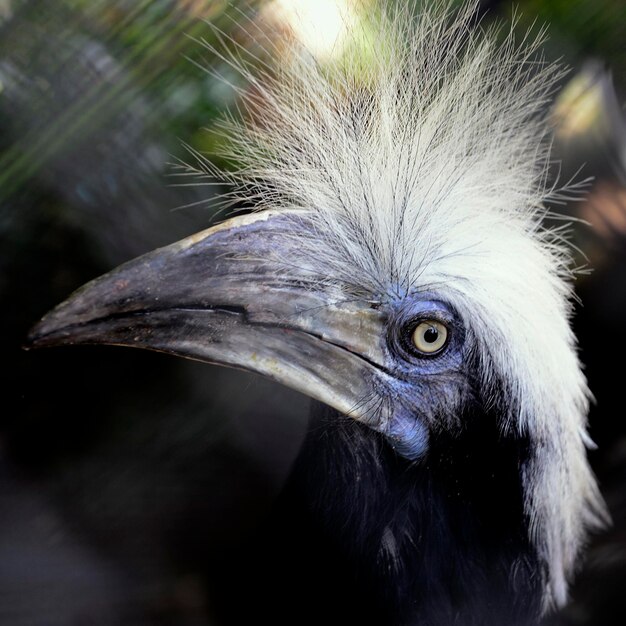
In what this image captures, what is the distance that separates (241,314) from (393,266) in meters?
0.20

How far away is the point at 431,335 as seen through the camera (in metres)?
0.92

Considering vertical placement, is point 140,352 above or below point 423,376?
below

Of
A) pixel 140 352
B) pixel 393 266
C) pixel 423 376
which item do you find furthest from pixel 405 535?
pixel 140 352

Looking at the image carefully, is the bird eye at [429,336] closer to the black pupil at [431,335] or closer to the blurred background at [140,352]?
the black pupil at [431,335]

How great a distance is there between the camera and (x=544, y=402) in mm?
948

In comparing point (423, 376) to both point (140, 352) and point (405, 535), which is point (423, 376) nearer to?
point (405, 535)

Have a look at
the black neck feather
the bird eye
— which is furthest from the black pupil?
the black neck feather

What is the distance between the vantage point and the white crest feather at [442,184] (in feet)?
3.00

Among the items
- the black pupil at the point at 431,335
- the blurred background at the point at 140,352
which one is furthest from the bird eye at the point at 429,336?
the blurred background at the point at 140,352

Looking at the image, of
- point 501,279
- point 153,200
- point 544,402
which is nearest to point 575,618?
point 544,402

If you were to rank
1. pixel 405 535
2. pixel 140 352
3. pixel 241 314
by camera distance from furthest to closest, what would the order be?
1. pixel 140 352
2. pixel 405 535
3. pixel 241 314

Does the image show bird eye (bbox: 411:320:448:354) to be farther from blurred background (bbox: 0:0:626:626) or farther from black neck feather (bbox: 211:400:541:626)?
blurred background (bbox: 0:0:626:626)

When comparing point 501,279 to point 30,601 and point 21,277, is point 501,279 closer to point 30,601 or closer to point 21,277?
point 21,277

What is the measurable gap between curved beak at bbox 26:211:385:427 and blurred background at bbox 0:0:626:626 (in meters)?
0.17
